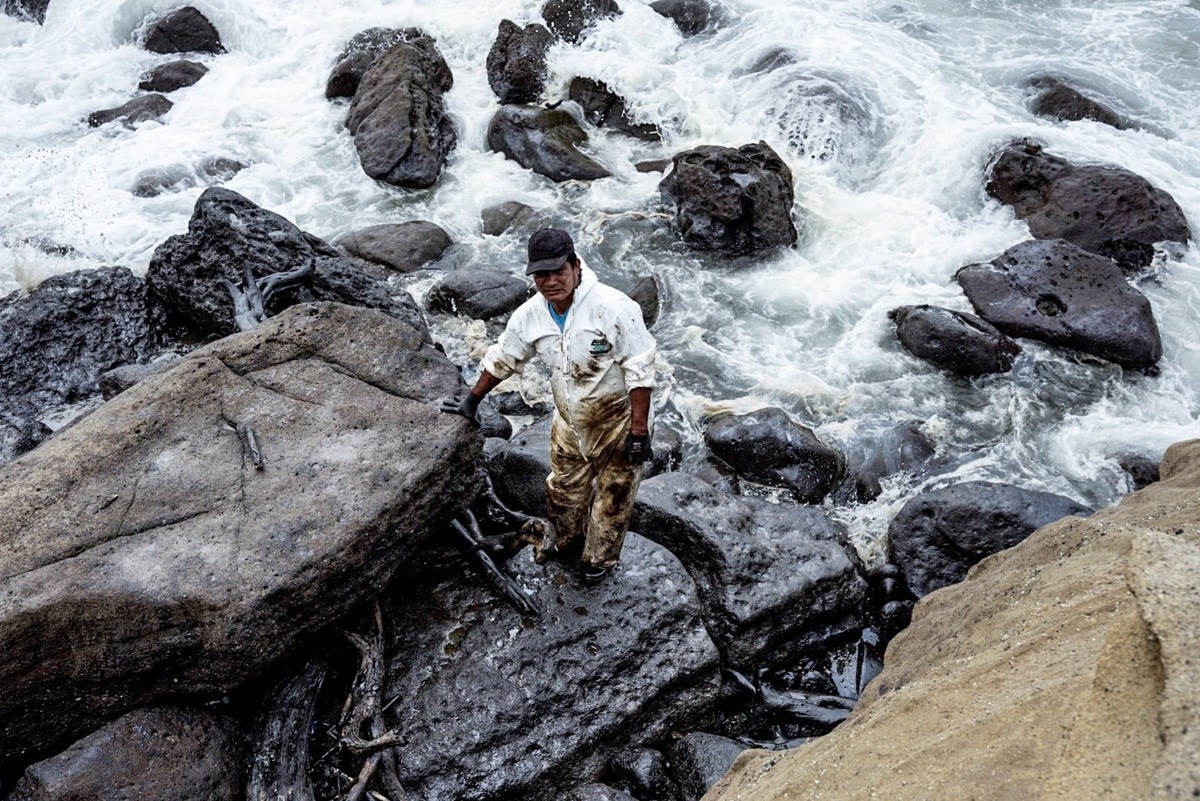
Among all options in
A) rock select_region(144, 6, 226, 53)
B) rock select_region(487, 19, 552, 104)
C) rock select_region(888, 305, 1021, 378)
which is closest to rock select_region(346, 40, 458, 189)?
rock select_region(487, 19, 552, 104)

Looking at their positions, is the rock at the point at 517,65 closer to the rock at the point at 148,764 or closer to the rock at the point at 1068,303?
the rock at the point at 1068,303

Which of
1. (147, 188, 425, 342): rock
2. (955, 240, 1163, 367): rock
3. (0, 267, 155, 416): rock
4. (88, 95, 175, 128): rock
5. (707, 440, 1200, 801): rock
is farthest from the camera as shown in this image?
(88, 95, 175, 128): rock

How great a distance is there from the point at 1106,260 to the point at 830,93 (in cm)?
460

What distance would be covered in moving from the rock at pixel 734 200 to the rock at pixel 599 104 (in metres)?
2.48

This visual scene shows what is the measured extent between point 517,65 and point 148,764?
412 inches

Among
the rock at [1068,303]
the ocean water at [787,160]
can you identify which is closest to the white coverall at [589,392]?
the ocean water at [787,160]

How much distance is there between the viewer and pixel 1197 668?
6.51ft

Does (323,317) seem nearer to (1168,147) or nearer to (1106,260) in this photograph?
(1106,260)

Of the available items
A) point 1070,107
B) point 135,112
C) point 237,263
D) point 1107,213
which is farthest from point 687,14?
point 237,263

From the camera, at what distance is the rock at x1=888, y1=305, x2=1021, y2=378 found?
8.24 meters

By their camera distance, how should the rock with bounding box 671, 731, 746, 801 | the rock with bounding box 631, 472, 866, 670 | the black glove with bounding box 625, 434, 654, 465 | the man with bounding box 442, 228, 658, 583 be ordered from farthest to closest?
the rock with bounding box 631, 472, 866, 670, the rock with bounding box 671, 731, 746, 801, the black glove with bounding box 625, 434, 654, 465, the man with bounding box 442, 228, 658, 583

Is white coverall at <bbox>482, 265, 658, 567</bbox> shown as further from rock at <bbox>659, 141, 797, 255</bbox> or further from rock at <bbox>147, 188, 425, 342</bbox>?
rock at <bbox>659, 141, 797, 255</bbox>

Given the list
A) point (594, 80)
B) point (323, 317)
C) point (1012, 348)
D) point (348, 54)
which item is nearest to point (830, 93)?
point (594, 80)

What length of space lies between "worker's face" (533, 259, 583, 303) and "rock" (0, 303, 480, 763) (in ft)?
3.27
